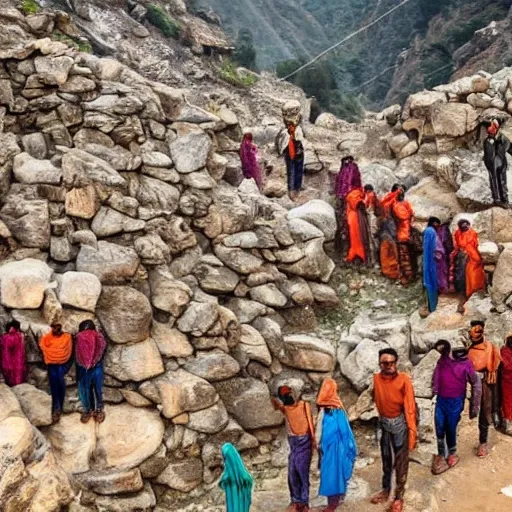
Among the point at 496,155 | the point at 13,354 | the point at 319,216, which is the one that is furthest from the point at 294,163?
the point at 13,354

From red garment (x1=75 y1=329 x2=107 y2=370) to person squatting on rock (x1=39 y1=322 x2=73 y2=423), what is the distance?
9 cm

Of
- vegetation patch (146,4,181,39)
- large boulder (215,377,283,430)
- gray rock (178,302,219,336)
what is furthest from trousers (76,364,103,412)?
vegetation patch (146,4,181,39)

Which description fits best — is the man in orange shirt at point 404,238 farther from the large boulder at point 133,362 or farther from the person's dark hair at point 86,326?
the person's dark hair at point 86,326

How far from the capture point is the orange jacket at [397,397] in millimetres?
5410

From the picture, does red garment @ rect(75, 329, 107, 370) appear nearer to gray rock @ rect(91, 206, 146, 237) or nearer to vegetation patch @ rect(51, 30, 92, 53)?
gray rock @ rect(91, 206, 146, 237)

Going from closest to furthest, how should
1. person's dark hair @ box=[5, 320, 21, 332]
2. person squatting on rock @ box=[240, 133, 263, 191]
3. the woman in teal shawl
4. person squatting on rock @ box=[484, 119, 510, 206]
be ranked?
the woman in teal shawl → person's dark hair @ box=[5, 320, 21, 332] → person squatting on rock @ box=[484, 119, 510, 206] → person squatting on rock @ box=[240, 133, 263, 191]

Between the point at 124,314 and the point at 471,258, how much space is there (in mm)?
4362

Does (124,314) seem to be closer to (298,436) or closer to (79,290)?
(79,290)

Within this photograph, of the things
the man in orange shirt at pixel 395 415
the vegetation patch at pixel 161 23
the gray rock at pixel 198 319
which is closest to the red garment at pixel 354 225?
the gray rock at pixel 198 319

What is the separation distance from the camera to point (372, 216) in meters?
10.1

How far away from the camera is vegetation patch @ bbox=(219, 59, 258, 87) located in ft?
52.8

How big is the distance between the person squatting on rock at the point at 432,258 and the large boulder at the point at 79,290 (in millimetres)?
4088

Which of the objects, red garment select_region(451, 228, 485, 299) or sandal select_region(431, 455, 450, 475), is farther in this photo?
red garment select_region(451, 228, 485, 299)

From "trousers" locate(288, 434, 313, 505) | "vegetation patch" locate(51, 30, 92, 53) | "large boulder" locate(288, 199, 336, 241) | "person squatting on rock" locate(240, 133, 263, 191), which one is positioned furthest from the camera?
"vegetation patch" locate(51, 30, 92, 53)
